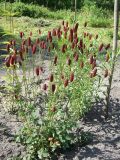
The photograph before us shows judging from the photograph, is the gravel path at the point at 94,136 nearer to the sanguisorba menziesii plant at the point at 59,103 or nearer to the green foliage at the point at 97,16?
the sanguisorba menziesii plant at the point at 59,103

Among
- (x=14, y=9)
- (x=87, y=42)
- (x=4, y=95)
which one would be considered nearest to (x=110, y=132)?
(x=87, y=42)

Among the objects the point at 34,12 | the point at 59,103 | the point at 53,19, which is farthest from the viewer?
the point at 34,12

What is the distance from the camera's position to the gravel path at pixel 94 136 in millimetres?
3963

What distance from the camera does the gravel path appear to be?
13.0ft

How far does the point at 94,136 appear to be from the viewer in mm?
4250

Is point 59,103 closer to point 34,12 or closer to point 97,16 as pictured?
point 97,16

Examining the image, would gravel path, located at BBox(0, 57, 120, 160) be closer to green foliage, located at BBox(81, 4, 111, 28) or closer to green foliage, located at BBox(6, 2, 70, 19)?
green foliage, located at BBox(81, 4, 111, 28)

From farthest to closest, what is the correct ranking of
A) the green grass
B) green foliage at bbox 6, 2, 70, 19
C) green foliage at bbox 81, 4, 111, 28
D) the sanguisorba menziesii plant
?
green foliage at bbox 6, 2, 70, 19 → green foliage at bbox 81, 4, 111, 28 → the green grass → the sanguisorba menziesii plant

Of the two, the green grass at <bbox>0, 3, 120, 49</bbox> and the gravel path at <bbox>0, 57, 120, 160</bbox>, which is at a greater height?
the green grass at <bbox>0, 3, 120, 49</bbox>

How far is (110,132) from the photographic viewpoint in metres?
4.32

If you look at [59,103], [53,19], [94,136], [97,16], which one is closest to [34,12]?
[53,19]

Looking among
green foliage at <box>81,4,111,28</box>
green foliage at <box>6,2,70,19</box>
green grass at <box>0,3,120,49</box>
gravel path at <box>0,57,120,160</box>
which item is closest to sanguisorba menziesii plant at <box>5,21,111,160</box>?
gravel path at <box>0,57,120,160</box>

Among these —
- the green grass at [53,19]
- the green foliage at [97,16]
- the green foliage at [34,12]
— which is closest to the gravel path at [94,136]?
the green grass at [53,19]

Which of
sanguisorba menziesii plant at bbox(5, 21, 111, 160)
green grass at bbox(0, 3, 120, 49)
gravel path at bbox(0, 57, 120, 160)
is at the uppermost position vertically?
green grass at bbox(0, 3, 120, 49)
